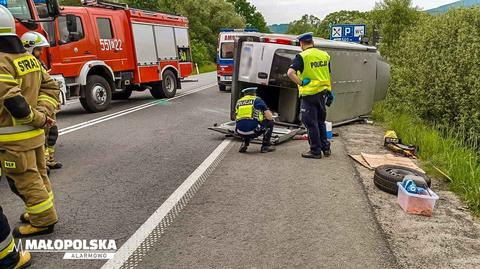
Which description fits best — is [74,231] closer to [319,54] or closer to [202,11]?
[319,54]

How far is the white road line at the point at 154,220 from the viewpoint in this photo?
333 cm

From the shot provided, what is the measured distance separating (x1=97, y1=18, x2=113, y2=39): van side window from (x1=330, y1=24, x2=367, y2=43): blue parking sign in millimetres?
9269

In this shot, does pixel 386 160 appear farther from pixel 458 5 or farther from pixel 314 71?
pixel 458 5

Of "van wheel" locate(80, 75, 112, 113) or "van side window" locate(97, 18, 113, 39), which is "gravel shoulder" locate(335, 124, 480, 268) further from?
"van side window" locate(97, 18, 113, 39)

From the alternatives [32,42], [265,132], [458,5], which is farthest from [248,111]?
[458,5]

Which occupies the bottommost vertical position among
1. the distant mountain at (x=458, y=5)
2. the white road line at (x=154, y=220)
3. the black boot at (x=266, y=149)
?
the black boot at (x=266, y=149)

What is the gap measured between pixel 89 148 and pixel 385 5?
27485 mm

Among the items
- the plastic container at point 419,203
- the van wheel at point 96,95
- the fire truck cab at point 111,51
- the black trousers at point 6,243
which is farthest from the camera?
the van wheel at point 96,95

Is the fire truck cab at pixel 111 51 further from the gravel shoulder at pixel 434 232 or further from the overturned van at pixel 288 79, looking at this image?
the gravel shoulder at pixel 434 232

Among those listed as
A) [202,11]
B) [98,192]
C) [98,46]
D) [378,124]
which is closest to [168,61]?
[98,46]

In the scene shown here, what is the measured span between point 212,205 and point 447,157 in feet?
12.7

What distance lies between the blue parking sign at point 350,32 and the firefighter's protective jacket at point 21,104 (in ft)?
48.7

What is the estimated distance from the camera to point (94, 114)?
1079 centimetres

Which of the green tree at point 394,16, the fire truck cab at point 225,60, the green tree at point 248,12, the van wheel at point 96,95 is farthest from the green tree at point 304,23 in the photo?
the van wheel at point 96,95
